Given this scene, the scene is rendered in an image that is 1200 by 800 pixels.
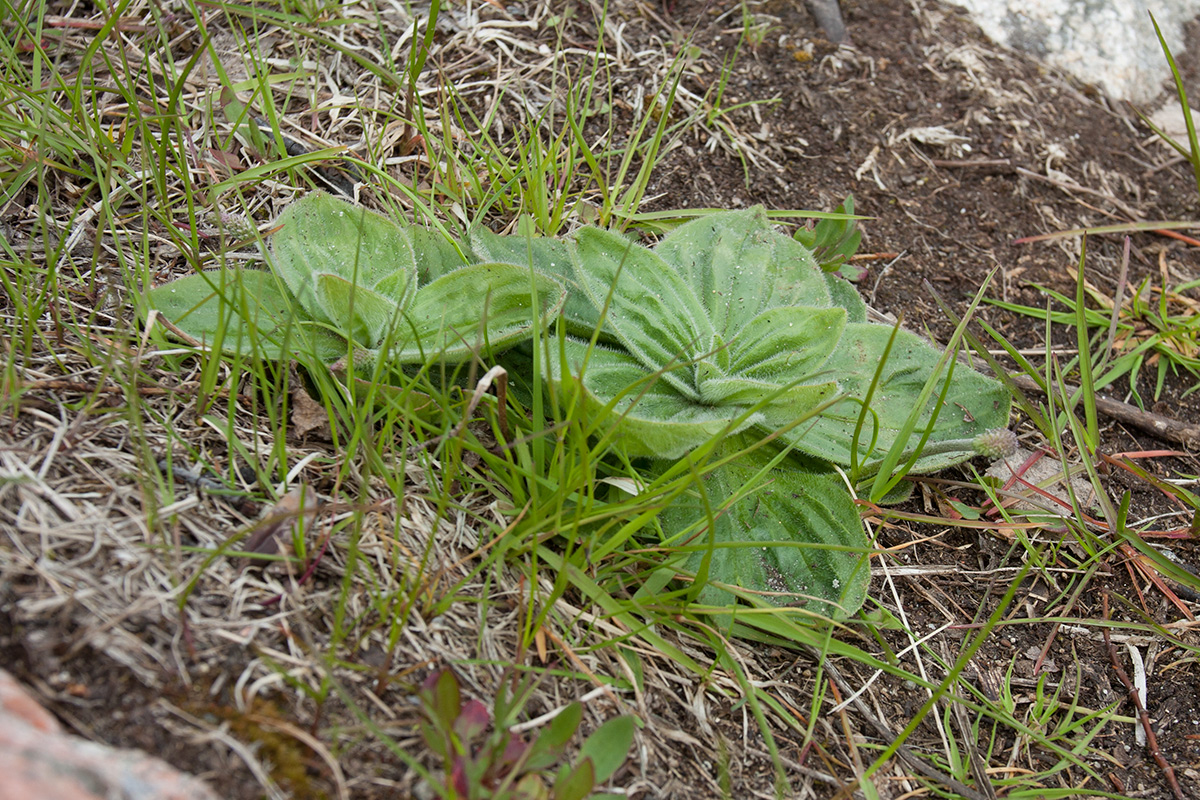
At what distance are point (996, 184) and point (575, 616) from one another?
2.47 m

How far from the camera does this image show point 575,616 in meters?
1.81

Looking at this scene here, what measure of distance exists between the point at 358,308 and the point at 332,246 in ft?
0.94

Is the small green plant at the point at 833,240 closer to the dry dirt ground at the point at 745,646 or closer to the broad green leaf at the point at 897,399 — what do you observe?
the dry dirt ground at the point at 745,646

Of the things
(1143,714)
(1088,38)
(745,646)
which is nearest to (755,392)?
(745,646)

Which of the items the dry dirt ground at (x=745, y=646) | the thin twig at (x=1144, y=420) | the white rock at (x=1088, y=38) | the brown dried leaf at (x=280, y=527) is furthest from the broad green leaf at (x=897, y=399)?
the white rock at (x=1088, y=38)

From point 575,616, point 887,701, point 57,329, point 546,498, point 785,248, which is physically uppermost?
point 785,248

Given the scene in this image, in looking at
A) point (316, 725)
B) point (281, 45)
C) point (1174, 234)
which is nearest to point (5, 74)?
point (281, 45)

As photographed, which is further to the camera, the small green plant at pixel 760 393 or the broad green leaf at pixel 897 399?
the broad green leaf at pixel 897 399

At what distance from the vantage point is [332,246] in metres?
2.21

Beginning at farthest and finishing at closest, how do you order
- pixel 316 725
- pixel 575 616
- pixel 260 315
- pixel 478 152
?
pixel 478 152, pixel 260 315, pixel 575 616, pixel 316 725

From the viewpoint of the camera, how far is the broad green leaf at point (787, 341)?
2178 mm

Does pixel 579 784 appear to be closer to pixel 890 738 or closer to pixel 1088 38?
pixel 890 738

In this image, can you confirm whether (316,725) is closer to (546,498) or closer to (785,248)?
(546,498)

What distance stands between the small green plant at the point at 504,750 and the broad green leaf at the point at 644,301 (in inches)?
37.0
